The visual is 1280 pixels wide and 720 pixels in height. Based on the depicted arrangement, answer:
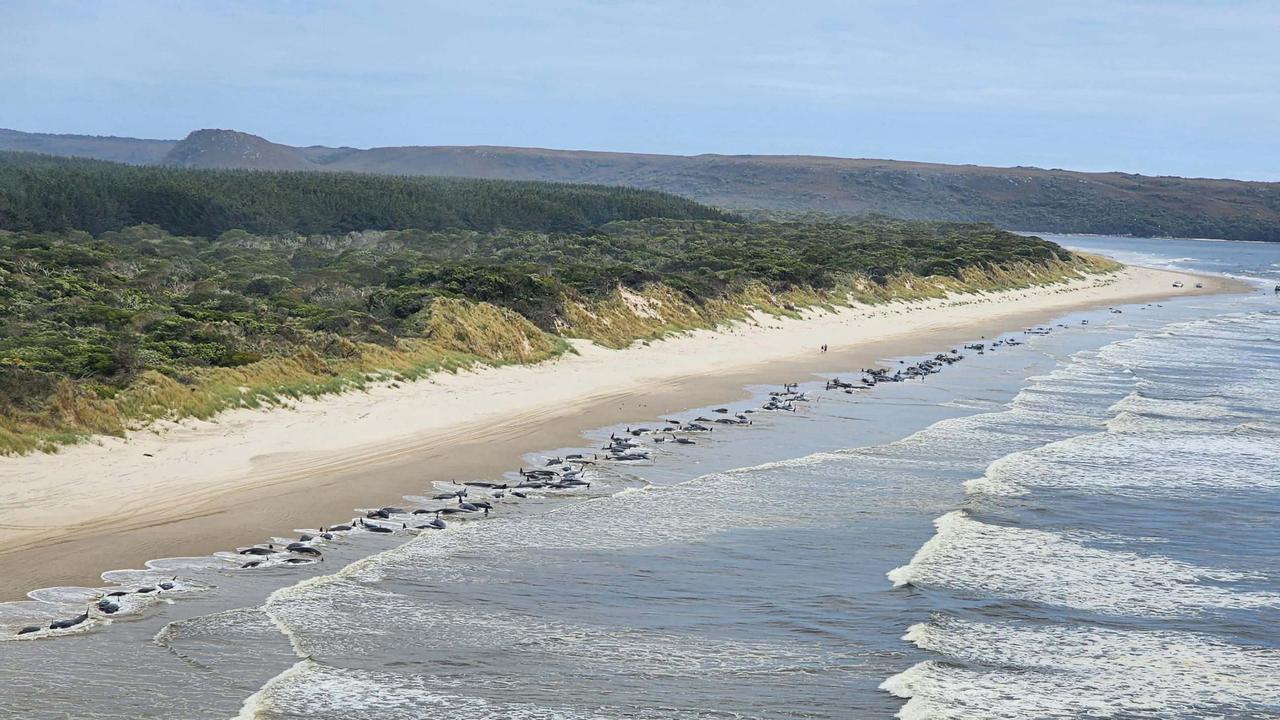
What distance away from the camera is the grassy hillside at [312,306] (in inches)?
654

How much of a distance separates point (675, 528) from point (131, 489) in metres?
5.74

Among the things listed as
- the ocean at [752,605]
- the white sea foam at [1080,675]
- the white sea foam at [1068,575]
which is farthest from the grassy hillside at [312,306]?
the white sea foam at [1080,675]

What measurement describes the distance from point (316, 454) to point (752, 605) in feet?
24.3

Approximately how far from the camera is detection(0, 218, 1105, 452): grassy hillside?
16.6 meters

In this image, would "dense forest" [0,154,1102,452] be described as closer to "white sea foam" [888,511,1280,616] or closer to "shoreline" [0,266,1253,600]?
"shoreline" [0,266,1253,600]

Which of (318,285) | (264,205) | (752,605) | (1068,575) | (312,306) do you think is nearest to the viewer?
(752,605)

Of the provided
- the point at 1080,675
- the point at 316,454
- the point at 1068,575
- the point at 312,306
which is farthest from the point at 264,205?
the point at 1080,675

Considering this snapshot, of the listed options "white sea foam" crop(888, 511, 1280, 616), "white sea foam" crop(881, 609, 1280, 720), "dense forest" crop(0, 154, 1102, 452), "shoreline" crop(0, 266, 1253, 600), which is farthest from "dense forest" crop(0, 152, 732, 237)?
"white sea foam" crop(881, 609, 1280, 720)

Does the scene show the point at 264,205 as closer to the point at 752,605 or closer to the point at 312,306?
the point at 312,306

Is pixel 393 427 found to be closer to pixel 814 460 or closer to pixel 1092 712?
pixel 814 460

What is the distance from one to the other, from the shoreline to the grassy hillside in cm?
58

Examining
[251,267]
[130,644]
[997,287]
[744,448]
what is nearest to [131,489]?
[130,644]

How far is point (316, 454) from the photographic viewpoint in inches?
631

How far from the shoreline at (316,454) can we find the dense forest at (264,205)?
3262 centimetres
